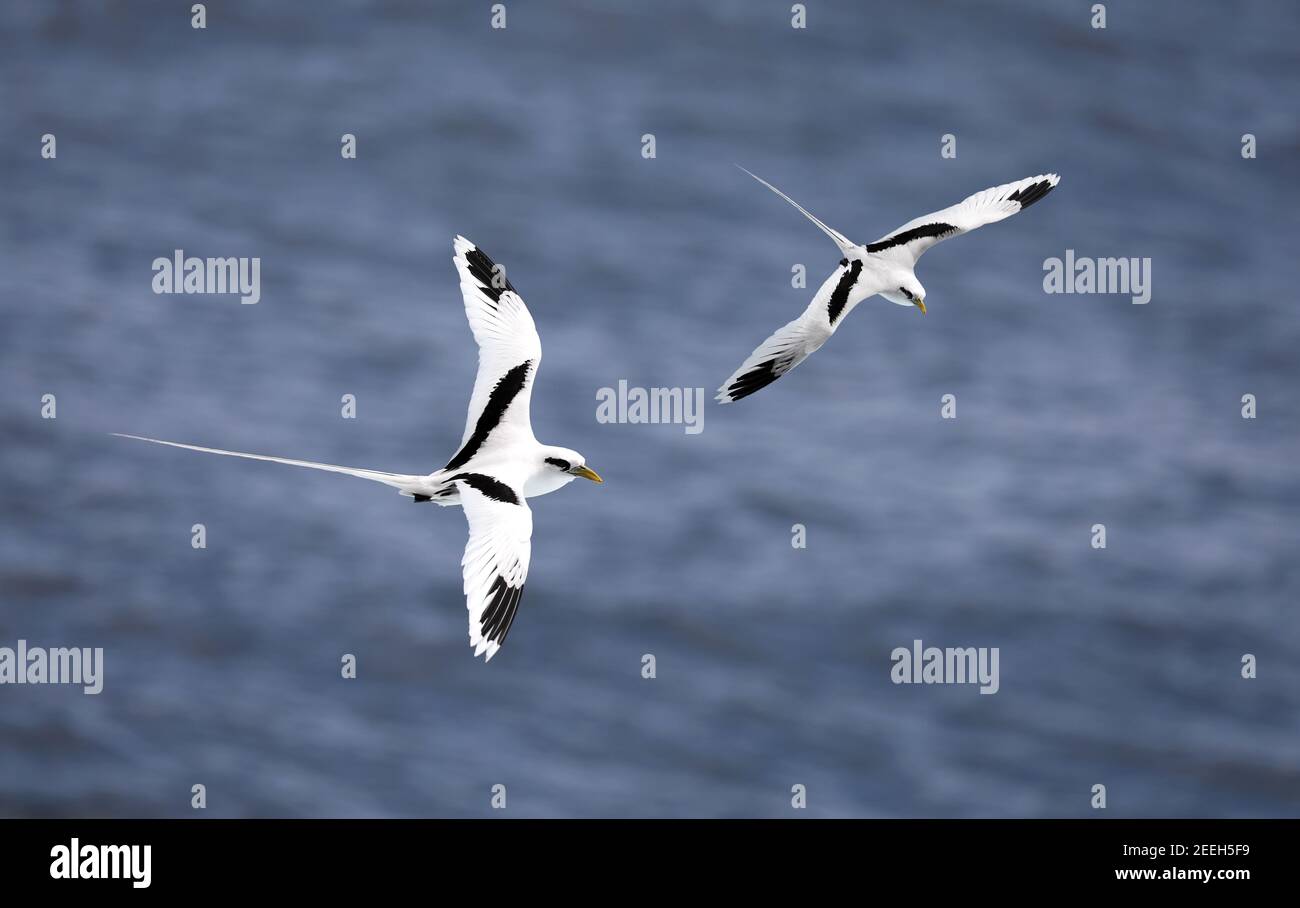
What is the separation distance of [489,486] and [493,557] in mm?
1378

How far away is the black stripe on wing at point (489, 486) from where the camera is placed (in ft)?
65.7

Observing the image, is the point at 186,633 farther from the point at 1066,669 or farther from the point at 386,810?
the point at 1066,669

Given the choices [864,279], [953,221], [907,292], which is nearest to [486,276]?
[864,279]

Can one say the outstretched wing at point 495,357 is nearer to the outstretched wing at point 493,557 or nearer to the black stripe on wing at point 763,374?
the outstretched wing at point 493,557

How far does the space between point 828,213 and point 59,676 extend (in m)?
24.8

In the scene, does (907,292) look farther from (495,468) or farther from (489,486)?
(489,486)

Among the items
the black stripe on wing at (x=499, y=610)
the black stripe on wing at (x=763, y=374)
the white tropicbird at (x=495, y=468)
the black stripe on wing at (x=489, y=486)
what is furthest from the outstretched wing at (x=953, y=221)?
the black stripe on wing at (x=499, y=610)

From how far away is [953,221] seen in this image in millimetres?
23250

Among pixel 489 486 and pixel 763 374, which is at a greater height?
pixel 763 374

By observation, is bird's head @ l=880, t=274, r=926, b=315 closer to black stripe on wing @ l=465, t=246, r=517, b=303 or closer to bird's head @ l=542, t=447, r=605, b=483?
bird's head @ l=542, t=447, r=605, b=483

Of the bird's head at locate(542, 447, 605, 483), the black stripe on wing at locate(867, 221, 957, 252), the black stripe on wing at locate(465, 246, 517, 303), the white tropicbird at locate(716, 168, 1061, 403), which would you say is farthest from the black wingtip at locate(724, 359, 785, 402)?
the black stripe on wing at locate(465, 246, 517, 303)

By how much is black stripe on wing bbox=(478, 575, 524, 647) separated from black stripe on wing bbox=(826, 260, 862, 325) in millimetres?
5599

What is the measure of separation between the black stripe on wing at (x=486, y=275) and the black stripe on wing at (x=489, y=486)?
363 cm

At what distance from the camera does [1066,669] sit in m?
42.0
